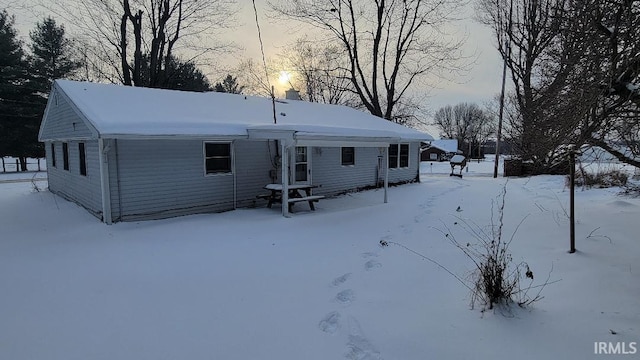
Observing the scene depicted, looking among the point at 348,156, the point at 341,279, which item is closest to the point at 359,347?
the point at 341,279

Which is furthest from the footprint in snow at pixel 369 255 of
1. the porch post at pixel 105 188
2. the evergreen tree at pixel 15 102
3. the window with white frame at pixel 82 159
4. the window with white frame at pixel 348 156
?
the evergreen tree at pixel 15 102

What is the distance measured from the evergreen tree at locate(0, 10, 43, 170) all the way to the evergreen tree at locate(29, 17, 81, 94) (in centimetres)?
75

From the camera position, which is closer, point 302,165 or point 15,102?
point 302,165

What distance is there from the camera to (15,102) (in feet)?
83.8

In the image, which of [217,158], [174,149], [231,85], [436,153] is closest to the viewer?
[174,149]

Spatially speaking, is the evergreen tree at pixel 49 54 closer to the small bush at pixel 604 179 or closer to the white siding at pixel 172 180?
the white siding at pixel 172 180

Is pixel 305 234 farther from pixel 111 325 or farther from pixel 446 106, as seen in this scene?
pixel 446 106

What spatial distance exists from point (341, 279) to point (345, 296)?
580 mm

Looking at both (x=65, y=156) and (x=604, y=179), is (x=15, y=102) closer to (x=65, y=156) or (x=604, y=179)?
(x=65, y=156)

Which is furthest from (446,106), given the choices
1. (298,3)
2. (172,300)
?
(172,300)

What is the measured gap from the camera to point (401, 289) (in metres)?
4.57

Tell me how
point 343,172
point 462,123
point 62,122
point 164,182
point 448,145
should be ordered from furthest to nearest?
point 462,123 < point 448,145 < point 343,172 < point 62,122 < point 164,182

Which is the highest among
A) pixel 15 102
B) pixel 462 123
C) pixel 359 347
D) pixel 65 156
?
pixel 462 123

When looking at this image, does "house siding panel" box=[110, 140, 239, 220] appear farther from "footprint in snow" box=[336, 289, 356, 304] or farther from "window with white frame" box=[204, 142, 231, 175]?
"footprint in snow" box=[336, 289, 356, 304]
